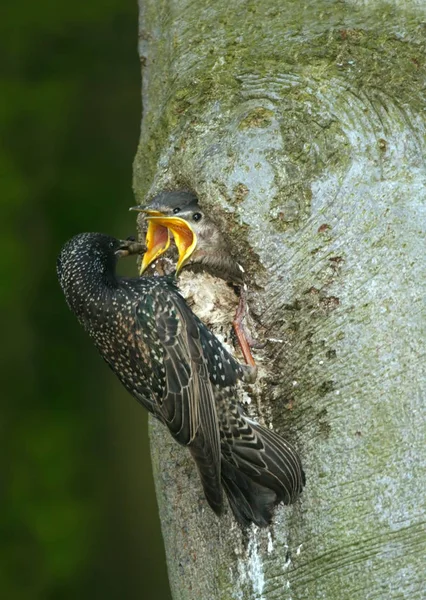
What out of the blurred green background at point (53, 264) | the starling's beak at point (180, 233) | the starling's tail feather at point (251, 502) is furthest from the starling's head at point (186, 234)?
the blurred green background at point (53, 264)

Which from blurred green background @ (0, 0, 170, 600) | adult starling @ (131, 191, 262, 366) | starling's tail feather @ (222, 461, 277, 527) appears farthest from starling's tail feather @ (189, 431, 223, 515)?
blurred green background @ (0, 0, 170, 600)

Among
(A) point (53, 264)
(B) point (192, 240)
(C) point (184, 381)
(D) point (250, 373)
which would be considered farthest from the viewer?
(A) point (53, 264)

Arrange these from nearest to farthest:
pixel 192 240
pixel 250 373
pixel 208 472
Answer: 1. pixel 208 472
2. pixel 250 373
3. pixel 192 240

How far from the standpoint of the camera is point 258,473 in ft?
14.4

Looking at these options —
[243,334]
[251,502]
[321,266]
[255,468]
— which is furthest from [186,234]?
[251,502]

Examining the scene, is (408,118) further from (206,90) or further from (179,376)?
(179,376)

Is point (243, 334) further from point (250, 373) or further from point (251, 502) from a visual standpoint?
point (251, 502)

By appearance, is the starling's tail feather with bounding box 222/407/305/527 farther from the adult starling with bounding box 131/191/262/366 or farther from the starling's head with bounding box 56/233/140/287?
the starling's head with bounding box 56/233/140/287

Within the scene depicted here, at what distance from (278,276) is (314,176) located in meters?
0.38

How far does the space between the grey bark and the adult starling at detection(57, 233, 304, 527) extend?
104mm

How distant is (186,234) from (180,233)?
0.09 feet

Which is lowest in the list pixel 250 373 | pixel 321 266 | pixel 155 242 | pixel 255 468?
pixel 255 468

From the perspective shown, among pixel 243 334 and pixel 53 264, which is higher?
pixel 243 334

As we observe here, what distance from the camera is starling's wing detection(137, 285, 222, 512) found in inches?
164
